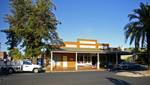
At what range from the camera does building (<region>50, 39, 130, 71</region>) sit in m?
48.1

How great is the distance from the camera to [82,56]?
51.8 m

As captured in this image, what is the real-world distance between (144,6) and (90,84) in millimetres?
18728

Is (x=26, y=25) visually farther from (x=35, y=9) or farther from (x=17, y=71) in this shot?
(x=17, y=71)

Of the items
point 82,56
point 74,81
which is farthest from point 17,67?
point 82,56

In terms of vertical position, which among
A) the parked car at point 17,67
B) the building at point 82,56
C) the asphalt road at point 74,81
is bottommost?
the asphalt road at point 74,81

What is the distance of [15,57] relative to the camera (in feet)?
157

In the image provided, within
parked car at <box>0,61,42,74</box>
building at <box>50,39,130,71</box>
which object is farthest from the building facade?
parked car at <box>0,61,42,74</box>

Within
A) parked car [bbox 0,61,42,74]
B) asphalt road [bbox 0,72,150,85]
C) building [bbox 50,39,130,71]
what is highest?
building [bbox 50,39,130,71]

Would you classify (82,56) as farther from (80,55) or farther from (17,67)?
(17,67)

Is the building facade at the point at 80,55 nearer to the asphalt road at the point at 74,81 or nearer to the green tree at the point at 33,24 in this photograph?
the green tree at the point at 33,24

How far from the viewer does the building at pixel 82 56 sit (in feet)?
158

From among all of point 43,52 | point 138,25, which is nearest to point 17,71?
point 43,52

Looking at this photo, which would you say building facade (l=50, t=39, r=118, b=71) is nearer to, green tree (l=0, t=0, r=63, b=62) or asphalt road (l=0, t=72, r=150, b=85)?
green tree (l=0, t=0, r=63, b=62)

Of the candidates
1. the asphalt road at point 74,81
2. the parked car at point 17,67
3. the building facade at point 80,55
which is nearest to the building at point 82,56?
the building facade at point 80,55
